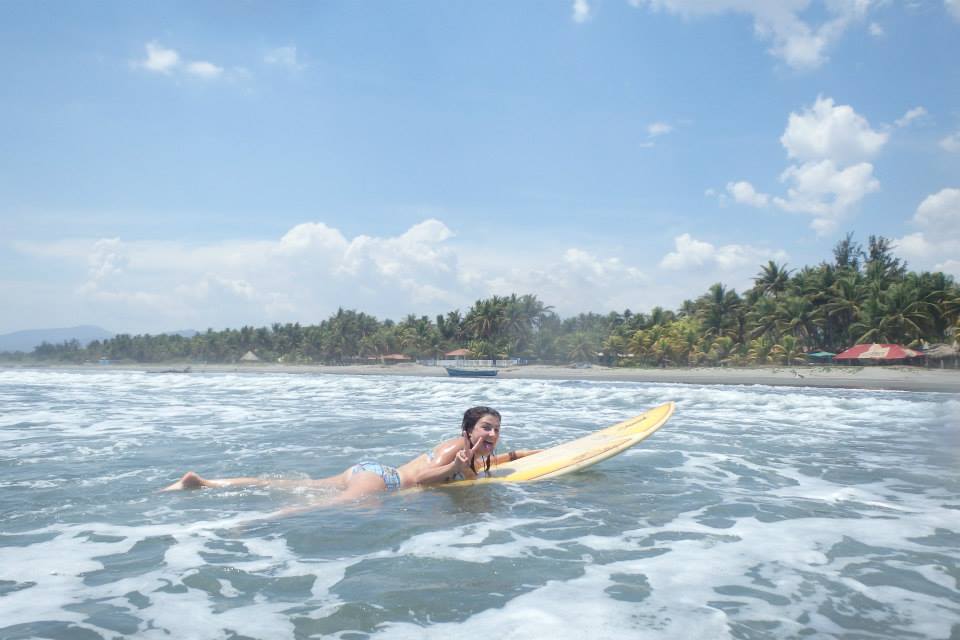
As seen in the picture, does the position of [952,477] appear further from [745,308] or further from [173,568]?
[745,308]

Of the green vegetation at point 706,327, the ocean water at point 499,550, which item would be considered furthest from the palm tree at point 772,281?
the ocean water at point 499,550

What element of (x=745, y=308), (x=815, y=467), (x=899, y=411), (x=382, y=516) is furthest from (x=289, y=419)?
(x=745, y=308)

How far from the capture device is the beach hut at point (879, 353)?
36875mm

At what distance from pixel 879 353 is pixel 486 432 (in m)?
39.4

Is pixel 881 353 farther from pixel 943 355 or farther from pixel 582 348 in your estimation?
pixel 582 348

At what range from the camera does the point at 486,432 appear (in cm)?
524

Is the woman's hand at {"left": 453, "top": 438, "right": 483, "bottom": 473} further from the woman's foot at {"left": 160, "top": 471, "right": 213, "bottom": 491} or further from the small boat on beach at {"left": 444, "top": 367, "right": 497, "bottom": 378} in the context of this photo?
the small boat on beach at {"left": 444, "top": 367, "right": 497, "bottom": 378}

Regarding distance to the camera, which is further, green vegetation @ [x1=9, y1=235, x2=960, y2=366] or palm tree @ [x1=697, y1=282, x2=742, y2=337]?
palm tree @ [x1=697, y1=282, x2=742, y2=337]

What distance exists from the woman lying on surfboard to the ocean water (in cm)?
20

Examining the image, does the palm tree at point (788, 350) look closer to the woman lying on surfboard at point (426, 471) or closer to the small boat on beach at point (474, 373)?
the small boat on beach at point (474, 373)

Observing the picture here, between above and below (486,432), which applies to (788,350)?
above

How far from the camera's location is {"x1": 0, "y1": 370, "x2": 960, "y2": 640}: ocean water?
2.94m

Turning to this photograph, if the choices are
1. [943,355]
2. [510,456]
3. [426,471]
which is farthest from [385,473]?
[943,355]

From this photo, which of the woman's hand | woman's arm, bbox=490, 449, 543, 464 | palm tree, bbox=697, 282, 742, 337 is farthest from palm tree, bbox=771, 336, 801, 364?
the woman's hand
